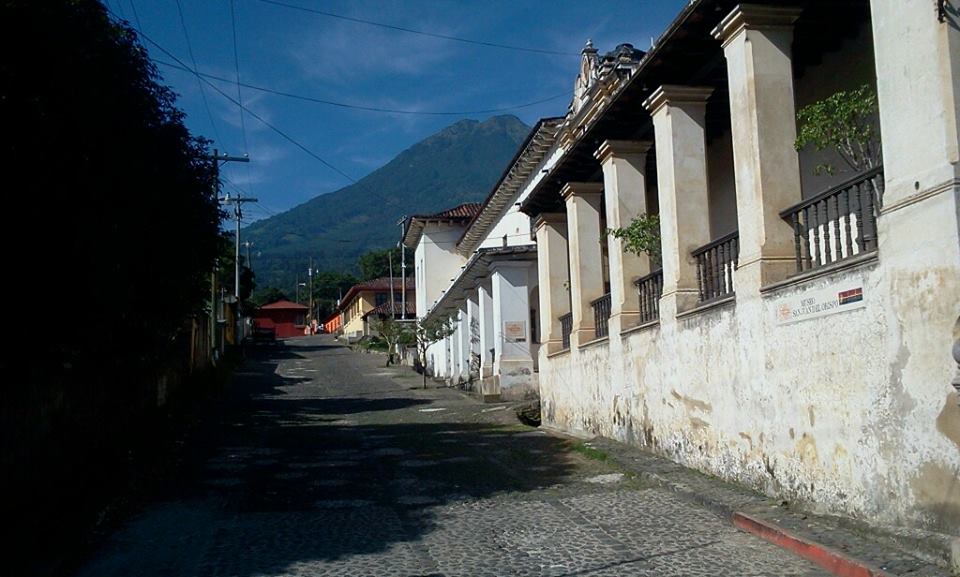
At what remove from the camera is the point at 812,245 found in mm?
8734

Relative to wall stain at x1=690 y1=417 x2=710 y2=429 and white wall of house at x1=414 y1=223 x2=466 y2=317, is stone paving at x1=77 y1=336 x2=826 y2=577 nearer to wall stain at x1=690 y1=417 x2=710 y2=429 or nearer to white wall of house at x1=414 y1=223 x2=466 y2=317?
wall stain at x1=690 y1=417 x2=710 y2=429

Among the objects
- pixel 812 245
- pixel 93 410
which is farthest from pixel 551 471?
pixel 93 410

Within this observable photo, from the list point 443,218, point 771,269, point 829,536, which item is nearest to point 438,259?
point 443,218

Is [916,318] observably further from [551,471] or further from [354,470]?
[354,470]

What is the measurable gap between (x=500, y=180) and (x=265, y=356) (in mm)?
26803

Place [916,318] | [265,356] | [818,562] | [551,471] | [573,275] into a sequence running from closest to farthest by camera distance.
Result: [916,318], [818,562], [551,471], [573,275], [265,356]

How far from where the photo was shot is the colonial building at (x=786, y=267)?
6.12m

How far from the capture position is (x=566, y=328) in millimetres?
17312

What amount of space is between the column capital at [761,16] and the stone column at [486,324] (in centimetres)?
1827

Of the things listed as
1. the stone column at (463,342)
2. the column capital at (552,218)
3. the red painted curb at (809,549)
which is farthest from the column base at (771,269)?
the stone column at (463,342)

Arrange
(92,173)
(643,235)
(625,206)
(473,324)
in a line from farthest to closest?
(473,324)
(625,206)
(643,235)
(92,173)

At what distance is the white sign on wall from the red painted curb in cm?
180

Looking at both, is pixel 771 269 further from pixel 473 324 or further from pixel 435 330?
pixel 435 330

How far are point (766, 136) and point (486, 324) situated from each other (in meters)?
18.7
